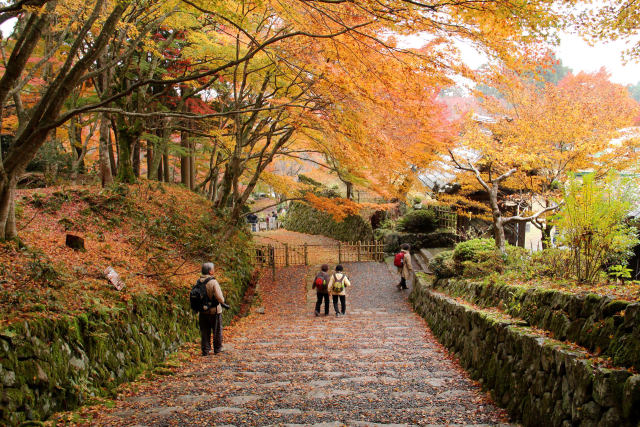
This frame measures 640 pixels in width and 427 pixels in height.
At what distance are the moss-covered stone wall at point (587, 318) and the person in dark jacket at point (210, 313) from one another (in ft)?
13.7

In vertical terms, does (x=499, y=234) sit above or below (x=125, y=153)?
below

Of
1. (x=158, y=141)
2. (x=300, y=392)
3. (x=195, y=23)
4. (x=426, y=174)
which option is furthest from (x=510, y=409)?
(x=426, y=174)

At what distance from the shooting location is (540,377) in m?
3.62

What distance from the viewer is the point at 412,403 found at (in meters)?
4.22

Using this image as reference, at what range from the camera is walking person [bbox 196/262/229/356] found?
21.4ft

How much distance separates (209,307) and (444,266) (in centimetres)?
625

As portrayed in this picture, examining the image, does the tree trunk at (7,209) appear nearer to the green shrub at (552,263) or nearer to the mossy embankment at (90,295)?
the mossy embankment at (90,295)

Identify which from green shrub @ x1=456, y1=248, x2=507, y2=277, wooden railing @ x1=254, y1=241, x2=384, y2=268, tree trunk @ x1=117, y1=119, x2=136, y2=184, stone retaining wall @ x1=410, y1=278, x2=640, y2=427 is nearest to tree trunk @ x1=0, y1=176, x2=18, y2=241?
stone retaining wall @ x1=410, y1=278, x2=640, y2=427

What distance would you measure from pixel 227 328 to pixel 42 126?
594 centimetres

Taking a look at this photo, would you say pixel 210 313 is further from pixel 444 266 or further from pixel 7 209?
pixel 444 266

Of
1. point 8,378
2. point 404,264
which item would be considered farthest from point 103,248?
point 404,264

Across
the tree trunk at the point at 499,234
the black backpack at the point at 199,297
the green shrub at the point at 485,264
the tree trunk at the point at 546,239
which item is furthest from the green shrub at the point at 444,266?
the black backpack at the point at 199,297

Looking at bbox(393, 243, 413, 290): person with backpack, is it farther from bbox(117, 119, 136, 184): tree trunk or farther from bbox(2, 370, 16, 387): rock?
bbox(2, 370, 16, 387): rock

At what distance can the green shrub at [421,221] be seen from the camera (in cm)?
1923
